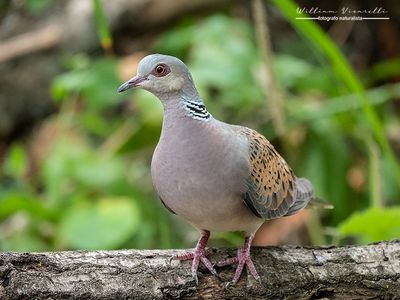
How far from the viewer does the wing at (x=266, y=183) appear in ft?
7.93

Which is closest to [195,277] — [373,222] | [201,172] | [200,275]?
[200,275]

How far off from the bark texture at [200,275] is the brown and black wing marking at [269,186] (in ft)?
0.54

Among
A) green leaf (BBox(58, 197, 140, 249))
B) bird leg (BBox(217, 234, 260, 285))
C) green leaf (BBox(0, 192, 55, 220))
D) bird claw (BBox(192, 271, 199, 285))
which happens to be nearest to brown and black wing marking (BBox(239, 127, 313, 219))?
bird leg (BBox(217, 234, 260, 285))

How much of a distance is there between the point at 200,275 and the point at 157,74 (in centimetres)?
63

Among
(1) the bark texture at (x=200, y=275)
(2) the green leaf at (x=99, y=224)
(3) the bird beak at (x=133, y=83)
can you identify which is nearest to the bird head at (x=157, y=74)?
(3) the bird beak at (x=133, y=83)

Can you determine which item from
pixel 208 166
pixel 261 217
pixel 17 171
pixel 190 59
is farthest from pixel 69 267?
pixel 190 59

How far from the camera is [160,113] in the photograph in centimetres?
427

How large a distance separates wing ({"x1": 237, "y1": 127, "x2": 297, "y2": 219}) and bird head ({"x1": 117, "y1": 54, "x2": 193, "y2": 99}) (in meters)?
0.31

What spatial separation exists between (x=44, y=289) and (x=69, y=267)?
11cm

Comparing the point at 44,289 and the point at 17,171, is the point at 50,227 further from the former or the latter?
the point at 44,289

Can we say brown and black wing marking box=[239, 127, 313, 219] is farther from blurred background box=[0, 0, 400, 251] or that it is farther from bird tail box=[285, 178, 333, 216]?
blurred background box=[0, 0, 400, 251]

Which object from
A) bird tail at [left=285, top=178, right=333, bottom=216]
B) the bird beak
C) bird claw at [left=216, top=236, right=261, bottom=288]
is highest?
the bird beak

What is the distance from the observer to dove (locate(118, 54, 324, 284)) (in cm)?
229

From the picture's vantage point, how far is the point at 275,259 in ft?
8.27
